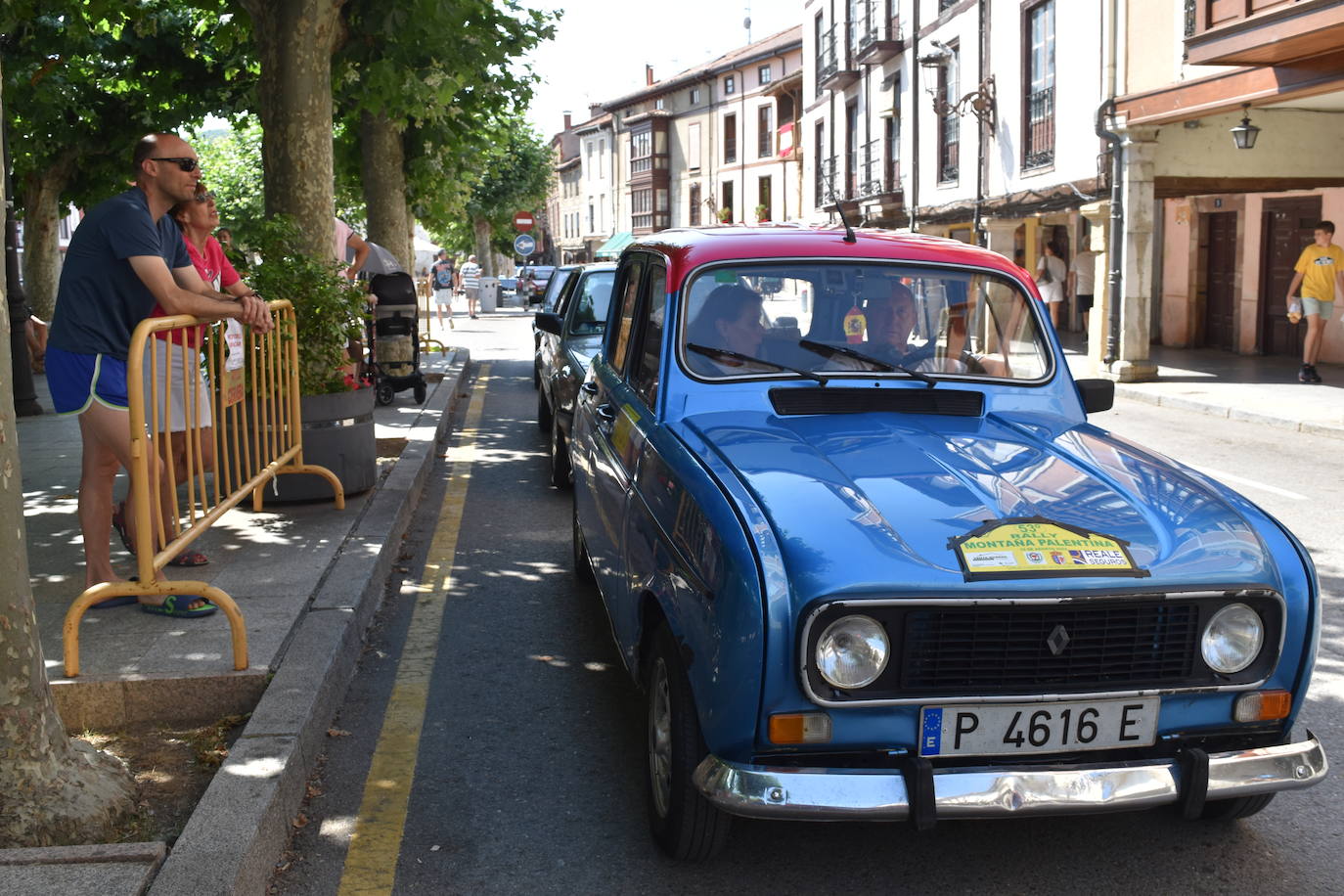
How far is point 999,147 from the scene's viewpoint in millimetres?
25969

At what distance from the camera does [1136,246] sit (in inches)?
731

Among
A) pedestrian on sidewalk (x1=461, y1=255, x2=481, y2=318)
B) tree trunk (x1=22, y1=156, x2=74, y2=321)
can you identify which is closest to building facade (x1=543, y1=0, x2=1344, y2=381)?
pedestrian on sidewalk (x1=461, y1=255, x2=481, y2=318)

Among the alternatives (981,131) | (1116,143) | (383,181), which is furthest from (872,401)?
(981,131)

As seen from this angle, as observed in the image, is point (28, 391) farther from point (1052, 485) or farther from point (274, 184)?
point (1052, 485)

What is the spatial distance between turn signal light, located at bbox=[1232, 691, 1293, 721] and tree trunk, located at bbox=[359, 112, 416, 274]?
16.6 meters

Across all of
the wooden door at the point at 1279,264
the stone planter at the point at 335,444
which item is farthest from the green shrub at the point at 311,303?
the wooden door at the point at 1279,264

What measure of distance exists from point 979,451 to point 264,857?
2.32 meters

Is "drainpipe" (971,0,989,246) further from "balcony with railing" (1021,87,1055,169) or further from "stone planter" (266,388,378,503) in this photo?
"stone planter" (266,388,378,503)

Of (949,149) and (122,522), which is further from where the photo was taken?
(949,149)

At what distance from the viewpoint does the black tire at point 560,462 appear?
935cm

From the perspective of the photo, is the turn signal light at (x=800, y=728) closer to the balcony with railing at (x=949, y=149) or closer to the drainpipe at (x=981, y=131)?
the drainpipe at (x=981, y=131)

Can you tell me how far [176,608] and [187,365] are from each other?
3.29ft

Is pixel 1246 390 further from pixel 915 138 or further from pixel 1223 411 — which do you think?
pixel 915 138

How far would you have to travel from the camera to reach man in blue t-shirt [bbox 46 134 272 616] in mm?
5293
